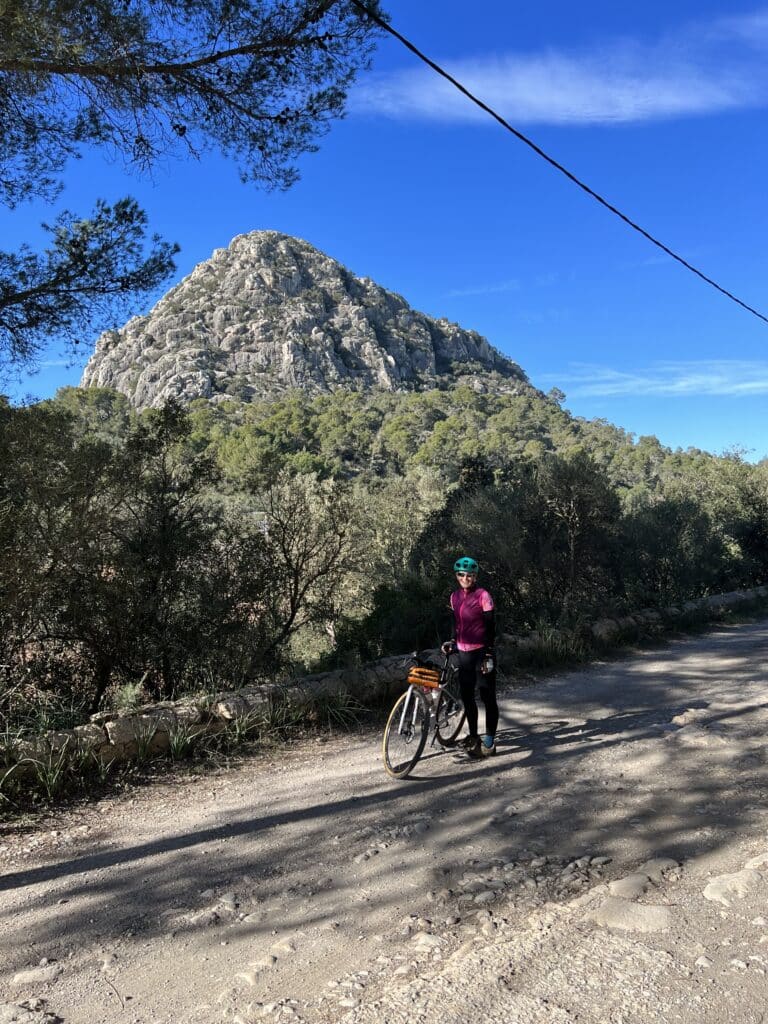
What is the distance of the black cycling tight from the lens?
538cm

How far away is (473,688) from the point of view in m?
5.48

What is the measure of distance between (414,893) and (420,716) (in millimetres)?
1979

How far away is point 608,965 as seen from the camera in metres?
2.51

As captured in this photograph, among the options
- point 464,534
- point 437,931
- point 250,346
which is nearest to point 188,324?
point 250,346

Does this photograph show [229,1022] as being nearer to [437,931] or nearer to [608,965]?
[437,931]

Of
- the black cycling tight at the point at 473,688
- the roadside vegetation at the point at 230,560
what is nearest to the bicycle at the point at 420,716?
the black cycling tight at the point at 473,688

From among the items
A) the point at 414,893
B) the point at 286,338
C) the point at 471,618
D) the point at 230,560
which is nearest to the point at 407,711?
the point at 471,618

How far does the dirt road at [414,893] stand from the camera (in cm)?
245

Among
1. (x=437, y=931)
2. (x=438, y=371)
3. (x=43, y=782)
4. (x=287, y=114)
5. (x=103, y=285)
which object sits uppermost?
(x=438, y=371)

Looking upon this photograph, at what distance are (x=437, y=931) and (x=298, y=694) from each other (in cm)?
378

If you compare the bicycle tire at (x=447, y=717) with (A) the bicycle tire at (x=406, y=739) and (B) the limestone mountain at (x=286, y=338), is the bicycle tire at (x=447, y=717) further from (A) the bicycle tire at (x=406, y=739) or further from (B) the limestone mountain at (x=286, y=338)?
(B) the limestone mountain at (x=286, y=338)

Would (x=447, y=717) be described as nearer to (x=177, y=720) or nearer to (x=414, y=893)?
(x=177, y=720)

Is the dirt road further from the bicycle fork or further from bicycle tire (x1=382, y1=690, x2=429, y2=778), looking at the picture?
the bicycle fork

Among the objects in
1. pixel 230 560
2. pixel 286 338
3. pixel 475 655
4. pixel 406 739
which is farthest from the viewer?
pixel 286 338
